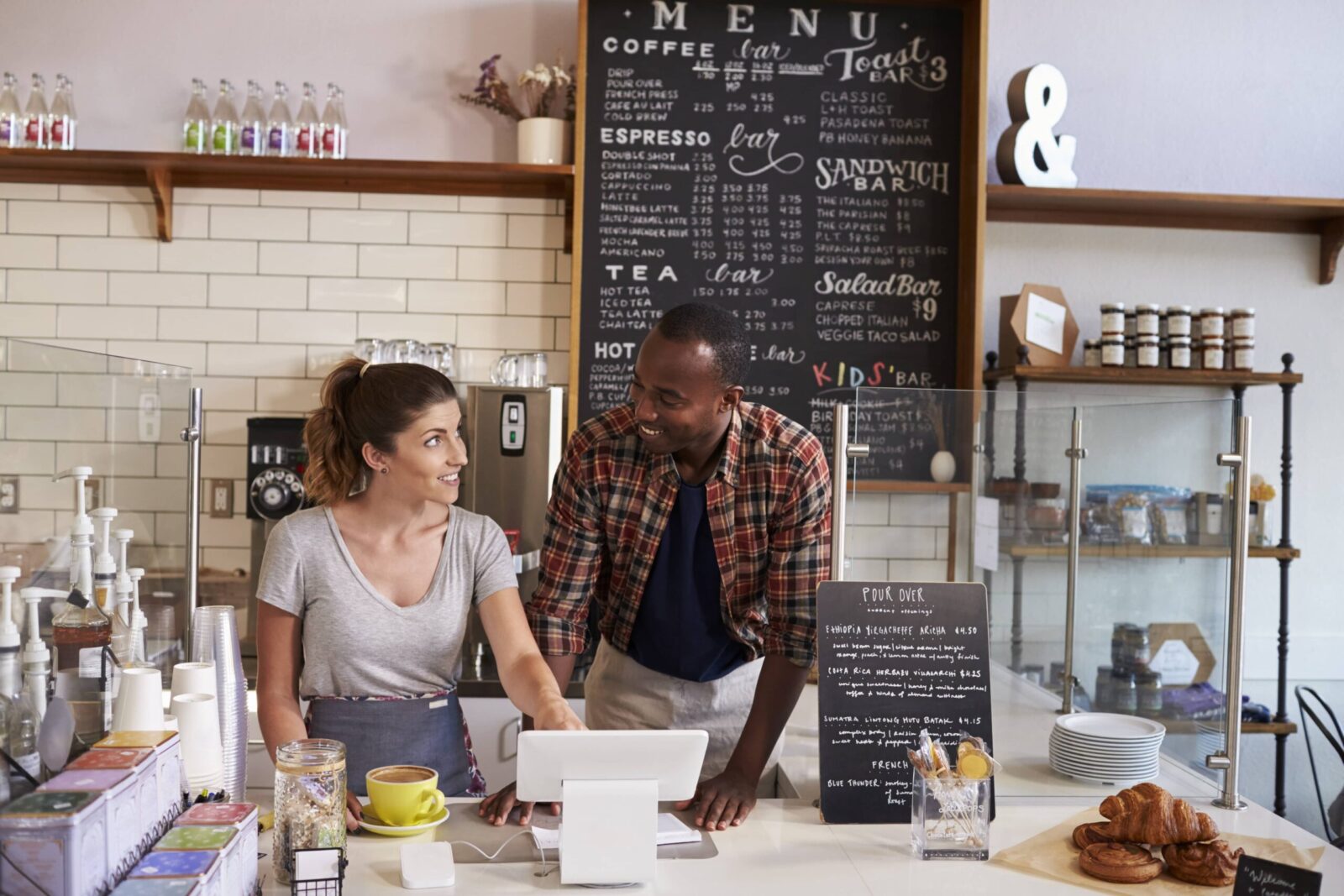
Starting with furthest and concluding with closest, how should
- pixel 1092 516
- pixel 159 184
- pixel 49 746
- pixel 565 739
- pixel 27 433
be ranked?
pixel 159 184, pixel 1092 516, pixel 27 433, pixel 565 739, pixel 49 746

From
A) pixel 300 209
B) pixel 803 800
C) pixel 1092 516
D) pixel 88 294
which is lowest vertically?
pixel 803 800

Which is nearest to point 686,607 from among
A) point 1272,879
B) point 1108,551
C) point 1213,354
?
point 1108,551

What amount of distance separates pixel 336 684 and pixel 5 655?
0.66 meters

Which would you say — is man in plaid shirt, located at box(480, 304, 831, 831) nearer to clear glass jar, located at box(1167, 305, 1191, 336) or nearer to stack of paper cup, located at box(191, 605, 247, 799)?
stack of paper cup, located at box(191, 605, 247, 799)

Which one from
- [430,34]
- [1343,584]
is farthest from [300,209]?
[1343,584]

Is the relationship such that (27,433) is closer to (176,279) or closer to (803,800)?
(803,800)

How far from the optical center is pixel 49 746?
1.27 m

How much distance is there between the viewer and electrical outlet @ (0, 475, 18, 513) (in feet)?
4.73

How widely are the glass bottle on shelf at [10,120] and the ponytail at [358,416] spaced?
2040mm

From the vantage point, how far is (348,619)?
1870 mm

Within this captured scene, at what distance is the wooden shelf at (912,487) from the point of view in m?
1.80

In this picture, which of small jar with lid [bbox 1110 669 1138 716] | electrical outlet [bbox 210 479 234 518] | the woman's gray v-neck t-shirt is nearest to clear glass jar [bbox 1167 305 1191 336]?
small jar with lid [bbox 1110 669 1138 716]

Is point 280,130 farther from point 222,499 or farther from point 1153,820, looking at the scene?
point 1153,820

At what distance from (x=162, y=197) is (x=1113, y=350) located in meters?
2.88
